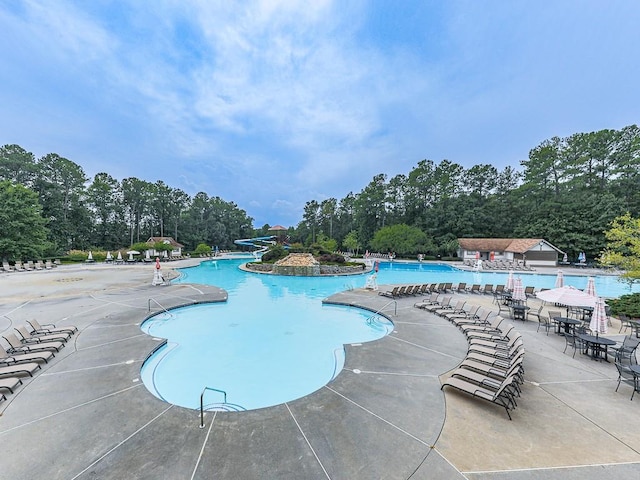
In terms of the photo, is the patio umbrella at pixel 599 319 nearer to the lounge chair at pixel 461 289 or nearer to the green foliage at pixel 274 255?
the lounge chair at pixel 461 289

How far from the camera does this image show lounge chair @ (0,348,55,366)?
6633mm

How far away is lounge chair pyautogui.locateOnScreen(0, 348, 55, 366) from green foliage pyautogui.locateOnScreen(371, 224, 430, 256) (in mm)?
40791

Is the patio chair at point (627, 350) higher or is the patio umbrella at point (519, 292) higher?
the patio umbrella at point (519, 292)

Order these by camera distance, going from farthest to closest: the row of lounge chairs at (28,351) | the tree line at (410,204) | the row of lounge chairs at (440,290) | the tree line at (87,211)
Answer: the tree line at (410,204), the tree line at (87,211), the row of lounge chairs at (440,290), the row of lounge chairs at (28,351)

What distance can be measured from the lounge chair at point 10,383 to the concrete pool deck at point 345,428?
6.2 inches

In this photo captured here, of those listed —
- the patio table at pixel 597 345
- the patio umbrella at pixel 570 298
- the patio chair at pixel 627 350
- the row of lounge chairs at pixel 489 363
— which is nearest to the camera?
the row of lounge chairs at pixel 489 363

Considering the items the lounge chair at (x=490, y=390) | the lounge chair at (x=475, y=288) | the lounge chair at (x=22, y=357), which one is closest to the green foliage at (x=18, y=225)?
the lounge chair at (x=22, y=357)

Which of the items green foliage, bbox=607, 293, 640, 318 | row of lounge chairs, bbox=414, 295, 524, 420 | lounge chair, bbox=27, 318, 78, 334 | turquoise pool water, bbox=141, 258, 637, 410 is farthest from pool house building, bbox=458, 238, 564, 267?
lounge chair, bbox=27, 318, 78, 334

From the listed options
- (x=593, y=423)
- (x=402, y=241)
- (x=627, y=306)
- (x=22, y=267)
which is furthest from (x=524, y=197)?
(x=22, y=267)

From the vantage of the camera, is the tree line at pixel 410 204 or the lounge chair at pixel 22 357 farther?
the tree line at pixel 410 204

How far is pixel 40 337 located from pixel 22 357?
1.72 meters

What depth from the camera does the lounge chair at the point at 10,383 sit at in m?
5.40

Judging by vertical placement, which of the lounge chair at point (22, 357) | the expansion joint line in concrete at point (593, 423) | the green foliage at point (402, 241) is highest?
the green foliage at point (402, 241)

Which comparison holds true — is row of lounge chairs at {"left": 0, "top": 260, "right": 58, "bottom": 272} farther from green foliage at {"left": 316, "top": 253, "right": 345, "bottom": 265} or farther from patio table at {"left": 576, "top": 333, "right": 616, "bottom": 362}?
patio table at {"left": 576, "top": 333, "right": 616, "bottom": 362}
